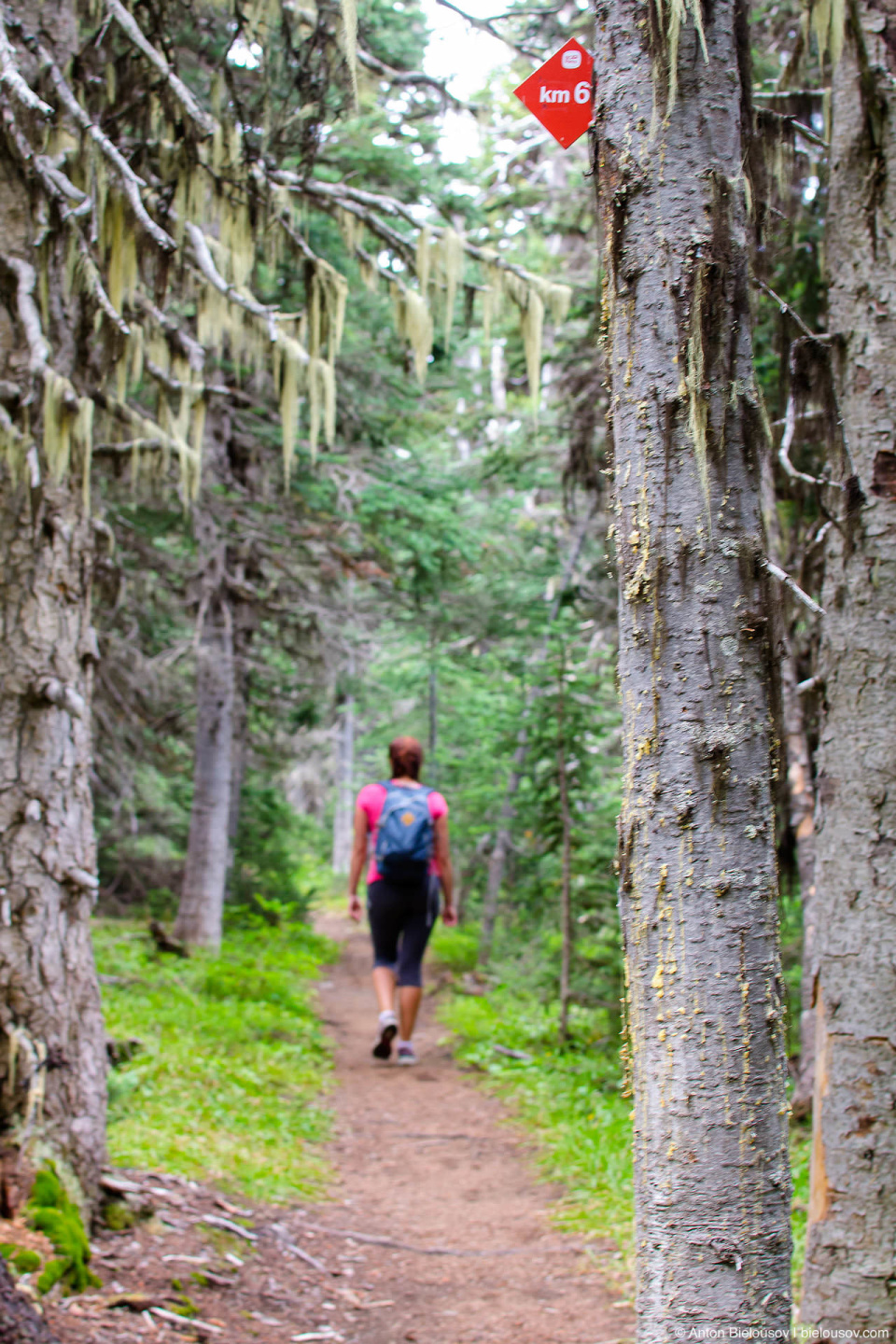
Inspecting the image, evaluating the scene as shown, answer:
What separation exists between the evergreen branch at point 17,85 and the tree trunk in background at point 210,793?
7.34 metres

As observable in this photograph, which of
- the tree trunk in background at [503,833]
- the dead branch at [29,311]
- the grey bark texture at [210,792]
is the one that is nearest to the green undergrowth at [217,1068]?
the grey bark texture at [210,792]

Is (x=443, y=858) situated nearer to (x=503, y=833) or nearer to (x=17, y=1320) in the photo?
(x=17, y=1320)

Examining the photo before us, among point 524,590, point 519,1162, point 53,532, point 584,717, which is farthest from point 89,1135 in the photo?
point 524,590

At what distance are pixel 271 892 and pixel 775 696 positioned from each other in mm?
12708

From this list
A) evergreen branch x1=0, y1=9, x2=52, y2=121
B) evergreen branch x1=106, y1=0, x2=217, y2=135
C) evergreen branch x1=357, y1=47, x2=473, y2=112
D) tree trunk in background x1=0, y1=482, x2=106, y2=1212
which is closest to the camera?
evergreen branch x1=0, y1=9, x2=52, y2=121

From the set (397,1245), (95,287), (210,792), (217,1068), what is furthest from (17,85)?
(210,792)

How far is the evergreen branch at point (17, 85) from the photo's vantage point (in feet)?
11.5

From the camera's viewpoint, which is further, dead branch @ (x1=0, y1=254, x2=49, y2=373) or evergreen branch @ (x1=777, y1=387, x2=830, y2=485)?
dead branch @ (x1=0, y1=254, x2=49, y2=373)

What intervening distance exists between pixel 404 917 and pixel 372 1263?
9.55 feet

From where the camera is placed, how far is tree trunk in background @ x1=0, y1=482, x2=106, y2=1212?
383 centimetres

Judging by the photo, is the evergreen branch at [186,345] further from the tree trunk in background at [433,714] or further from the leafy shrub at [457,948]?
the tree trunk in background at [433,714]

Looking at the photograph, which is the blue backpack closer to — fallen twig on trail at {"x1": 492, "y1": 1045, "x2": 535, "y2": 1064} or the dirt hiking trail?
the dirt hiking trail

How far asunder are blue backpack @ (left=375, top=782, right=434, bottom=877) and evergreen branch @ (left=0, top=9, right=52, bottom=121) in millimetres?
4565

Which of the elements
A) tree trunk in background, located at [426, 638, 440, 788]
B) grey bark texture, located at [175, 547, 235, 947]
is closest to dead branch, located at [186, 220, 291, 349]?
grey bark texture, located at [175, 547, 235, 947]
